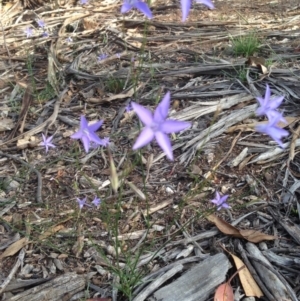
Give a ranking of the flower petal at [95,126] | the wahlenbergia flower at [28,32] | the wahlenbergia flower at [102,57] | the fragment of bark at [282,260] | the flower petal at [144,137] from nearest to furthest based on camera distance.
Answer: the flower petal at [144,137] < the flower petal at [95,126] < the fragment of bark at [282,260] < the wahlenbergia flower at [102,57] < the wahlenbergia flower at [28,32]

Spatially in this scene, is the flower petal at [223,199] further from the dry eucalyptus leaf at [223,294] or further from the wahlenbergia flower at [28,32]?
the wahlenbergia flower at [28,32]

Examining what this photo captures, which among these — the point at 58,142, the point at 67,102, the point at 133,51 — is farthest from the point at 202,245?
the point at 133,51

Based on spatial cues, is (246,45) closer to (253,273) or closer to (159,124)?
(253,273)

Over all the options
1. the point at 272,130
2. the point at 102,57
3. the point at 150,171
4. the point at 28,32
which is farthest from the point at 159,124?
the point at 28,32

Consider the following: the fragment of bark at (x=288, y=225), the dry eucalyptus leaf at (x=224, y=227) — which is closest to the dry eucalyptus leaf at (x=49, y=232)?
the dry eucalyptus leaf at (x=224, y=227)

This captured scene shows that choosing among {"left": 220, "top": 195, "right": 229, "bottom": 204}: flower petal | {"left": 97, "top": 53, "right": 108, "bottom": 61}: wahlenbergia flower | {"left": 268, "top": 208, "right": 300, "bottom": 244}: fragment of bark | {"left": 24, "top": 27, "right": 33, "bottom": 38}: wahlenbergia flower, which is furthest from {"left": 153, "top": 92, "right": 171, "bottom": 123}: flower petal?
{"left": 24, "top": 27, "right": 33, "bottom": 38}: wahlenbergia flower

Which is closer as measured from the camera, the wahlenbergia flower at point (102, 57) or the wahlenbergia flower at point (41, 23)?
the wahlenbergia flower at point (102, 57)

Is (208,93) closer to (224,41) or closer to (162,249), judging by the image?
(224,41)
